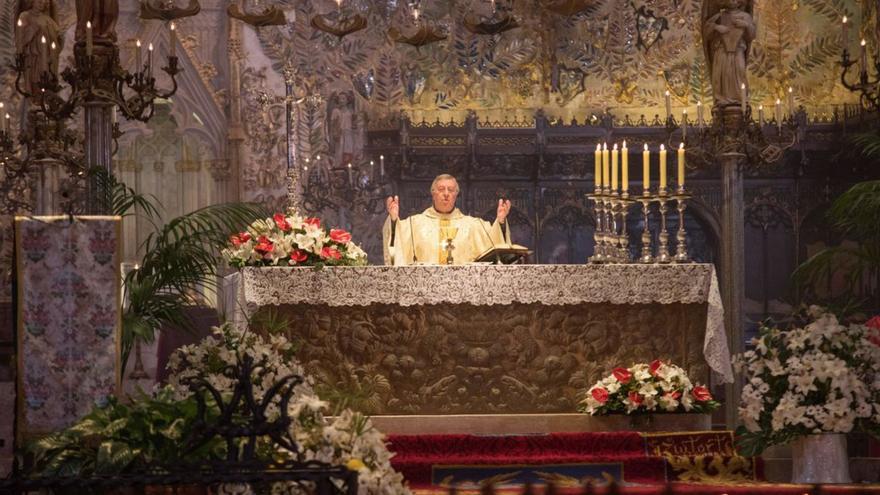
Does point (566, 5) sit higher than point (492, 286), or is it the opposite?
point (566, 5)

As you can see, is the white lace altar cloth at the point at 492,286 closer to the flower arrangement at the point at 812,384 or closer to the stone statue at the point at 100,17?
the flower arrangement at the point at 812,384

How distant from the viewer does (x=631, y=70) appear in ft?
60.2

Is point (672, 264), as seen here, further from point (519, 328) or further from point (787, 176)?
point (787, 176)

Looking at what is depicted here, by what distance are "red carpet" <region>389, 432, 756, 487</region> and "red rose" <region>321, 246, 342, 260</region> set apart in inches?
61.8

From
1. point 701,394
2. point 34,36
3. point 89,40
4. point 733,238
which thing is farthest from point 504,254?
point 34,36

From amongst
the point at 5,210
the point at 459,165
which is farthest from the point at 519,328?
the point at 5,210

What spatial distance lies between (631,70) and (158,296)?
10.1 metres

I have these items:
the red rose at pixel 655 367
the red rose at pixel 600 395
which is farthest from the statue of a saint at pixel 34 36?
the red rose at pixel 655 367

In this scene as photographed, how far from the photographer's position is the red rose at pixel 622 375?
10367mm

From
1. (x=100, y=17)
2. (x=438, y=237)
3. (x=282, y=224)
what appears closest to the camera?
(x=282, y=224)

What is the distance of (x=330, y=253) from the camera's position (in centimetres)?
1081

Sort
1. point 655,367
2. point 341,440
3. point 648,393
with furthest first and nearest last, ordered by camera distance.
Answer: point 655,367 < point 648,393 < point 341,440

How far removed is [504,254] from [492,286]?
42 cm

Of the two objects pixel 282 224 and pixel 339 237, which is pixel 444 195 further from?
pixel 282 224
